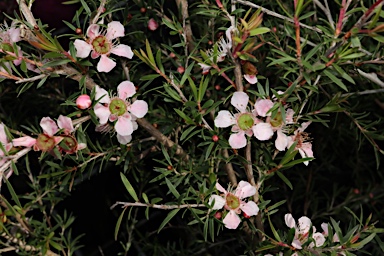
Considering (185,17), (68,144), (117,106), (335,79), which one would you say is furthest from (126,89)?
(335,79)

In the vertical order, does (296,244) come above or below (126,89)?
below

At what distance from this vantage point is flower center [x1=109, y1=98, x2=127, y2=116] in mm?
825

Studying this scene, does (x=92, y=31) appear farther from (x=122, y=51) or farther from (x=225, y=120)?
(x=225, y=120)

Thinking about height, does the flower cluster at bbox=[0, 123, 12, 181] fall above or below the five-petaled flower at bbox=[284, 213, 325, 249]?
above

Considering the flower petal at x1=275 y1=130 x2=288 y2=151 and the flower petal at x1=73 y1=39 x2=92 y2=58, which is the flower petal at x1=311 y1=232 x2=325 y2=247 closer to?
the flower petal at x1=275 y1=130 x2=288 y2=151

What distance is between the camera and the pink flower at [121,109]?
0.81 m

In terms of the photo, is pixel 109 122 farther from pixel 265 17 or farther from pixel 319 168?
pixel 319 168

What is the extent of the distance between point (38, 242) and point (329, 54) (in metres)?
0.75

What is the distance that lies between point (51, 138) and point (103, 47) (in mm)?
191

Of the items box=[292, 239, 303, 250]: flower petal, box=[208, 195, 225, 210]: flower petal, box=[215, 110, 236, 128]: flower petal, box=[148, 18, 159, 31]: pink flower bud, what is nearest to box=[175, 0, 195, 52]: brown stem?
box=[148, 18, 159, 31]: pink flower bud

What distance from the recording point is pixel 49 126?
2.45ft

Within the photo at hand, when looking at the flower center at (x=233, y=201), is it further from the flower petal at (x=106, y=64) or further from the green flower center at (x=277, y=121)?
the flower petal at (x=106, y=64)

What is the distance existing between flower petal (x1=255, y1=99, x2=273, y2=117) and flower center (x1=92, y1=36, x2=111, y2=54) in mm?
279

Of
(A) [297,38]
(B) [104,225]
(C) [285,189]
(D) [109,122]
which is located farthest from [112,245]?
(A) [297,38]
